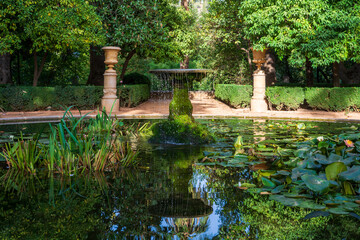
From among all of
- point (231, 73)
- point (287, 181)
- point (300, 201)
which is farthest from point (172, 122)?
point (231, 73)

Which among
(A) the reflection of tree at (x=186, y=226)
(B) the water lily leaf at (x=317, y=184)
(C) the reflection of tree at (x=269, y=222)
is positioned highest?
(B) the water lily leaf at (x=317, y=184)

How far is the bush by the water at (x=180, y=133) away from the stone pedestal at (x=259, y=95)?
8115 millimetres

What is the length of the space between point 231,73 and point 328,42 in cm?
1114

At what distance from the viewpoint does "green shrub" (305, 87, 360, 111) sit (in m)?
14.8

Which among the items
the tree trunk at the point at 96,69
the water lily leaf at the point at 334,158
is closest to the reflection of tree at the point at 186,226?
the water lily leaf at the point at 334,158

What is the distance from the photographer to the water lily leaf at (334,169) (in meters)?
4.34

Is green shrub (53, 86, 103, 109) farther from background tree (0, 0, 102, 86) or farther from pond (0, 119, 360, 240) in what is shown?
pond (0, 119, 360, 240)

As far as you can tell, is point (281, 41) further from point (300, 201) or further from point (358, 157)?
point (300, 201)

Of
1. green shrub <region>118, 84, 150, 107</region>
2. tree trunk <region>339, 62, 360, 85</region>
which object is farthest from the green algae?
tree trunk <region>339, 62, 360, 85</region>

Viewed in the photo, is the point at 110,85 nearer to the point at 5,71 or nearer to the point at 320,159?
the point at 5,71

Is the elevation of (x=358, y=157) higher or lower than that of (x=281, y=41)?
lower

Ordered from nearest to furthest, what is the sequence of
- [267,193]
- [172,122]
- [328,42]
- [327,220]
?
[327,220], [267,193], [172,122], [328,42]

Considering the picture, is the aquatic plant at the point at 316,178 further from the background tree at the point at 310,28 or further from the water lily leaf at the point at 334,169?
the background tree at the point at 310,28

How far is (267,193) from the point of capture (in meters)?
4.42
